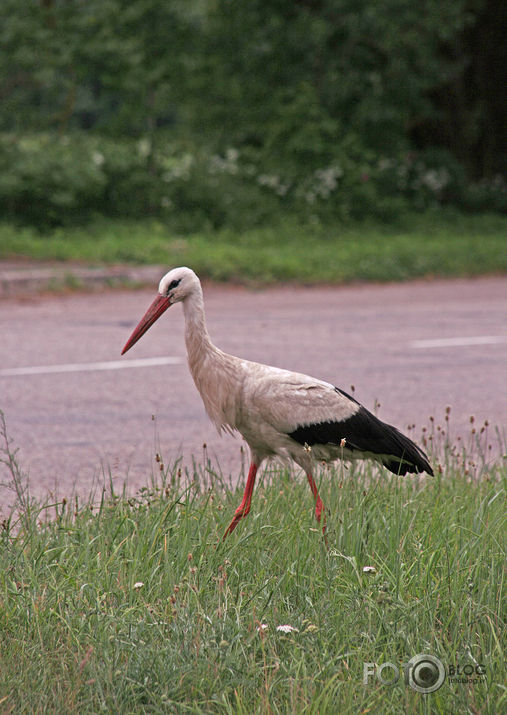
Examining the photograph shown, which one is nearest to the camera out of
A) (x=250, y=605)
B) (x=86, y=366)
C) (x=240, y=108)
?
(x=250, y=605)

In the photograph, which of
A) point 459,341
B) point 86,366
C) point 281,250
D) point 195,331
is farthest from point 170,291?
point 281,250

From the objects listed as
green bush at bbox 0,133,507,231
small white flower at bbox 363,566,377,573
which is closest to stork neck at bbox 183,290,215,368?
small white flower at bbox 363,566,377,573

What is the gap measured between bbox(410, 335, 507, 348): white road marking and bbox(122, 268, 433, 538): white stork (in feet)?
19.2

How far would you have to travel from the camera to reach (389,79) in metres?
21.7

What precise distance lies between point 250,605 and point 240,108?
63.6 ft

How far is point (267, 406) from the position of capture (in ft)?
14.1

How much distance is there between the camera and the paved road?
6480 millimetres

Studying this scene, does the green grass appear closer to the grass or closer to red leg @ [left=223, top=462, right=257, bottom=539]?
red leg @ [left=223, top=462, right=257, bottom=539]

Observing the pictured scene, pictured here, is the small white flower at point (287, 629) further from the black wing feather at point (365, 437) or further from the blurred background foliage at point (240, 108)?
the blurred background foliage at point (240, 108)

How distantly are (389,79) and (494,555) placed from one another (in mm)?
18777

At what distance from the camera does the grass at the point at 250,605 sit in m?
3.07

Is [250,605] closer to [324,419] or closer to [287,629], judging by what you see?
[287,629]

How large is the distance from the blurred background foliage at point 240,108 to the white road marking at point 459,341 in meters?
7.94

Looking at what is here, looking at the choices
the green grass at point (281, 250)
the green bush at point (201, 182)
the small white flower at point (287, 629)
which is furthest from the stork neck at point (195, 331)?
the green bush at point (201, 182)
